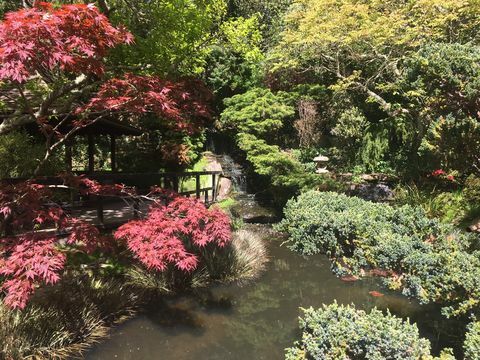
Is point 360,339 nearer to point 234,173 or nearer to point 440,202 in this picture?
point 440,202

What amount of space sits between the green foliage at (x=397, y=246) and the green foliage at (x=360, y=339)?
72 cm

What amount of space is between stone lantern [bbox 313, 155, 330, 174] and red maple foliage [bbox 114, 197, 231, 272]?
9.17 metres

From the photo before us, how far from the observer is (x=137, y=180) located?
14.0 meters

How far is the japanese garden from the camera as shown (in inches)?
160

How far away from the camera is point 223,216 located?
5848 mm

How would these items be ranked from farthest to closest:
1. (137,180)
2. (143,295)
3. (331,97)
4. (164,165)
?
(331,97)
(164,165)
(137,180)
(143,295)

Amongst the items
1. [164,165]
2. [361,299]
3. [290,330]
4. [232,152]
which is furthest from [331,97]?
[290,330]

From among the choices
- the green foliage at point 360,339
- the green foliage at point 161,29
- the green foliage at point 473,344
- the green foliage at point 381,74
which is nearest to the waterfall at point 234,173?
the green foliage at point 381,74

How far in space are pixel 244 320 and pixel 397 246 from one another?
3.10 metres

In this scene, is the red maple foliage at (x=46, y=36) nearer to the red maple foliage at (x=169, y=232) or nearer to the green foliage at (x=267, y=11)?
the red maple foliage at (x=169, y=232)

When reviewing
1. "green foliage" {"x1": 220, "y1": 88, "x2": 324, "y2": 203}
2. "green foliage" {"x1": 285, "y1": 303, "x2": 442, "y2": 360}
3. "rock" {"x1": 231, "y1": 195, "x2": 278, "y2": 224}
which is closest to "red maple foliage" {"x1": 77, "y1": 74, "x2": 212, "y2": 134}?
"green foliage" {"x1": 285, "y1": 303, "x2": 442, "y2": 360}

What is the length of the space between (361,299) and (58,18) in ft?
22.2

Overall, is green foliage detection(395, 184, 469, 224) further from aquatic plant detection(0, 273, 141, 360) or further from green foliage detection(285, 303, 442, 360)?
aquatic plant detection(0, 273, 141, 360)

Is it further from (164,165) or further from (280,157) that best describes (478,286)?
(164,165)
